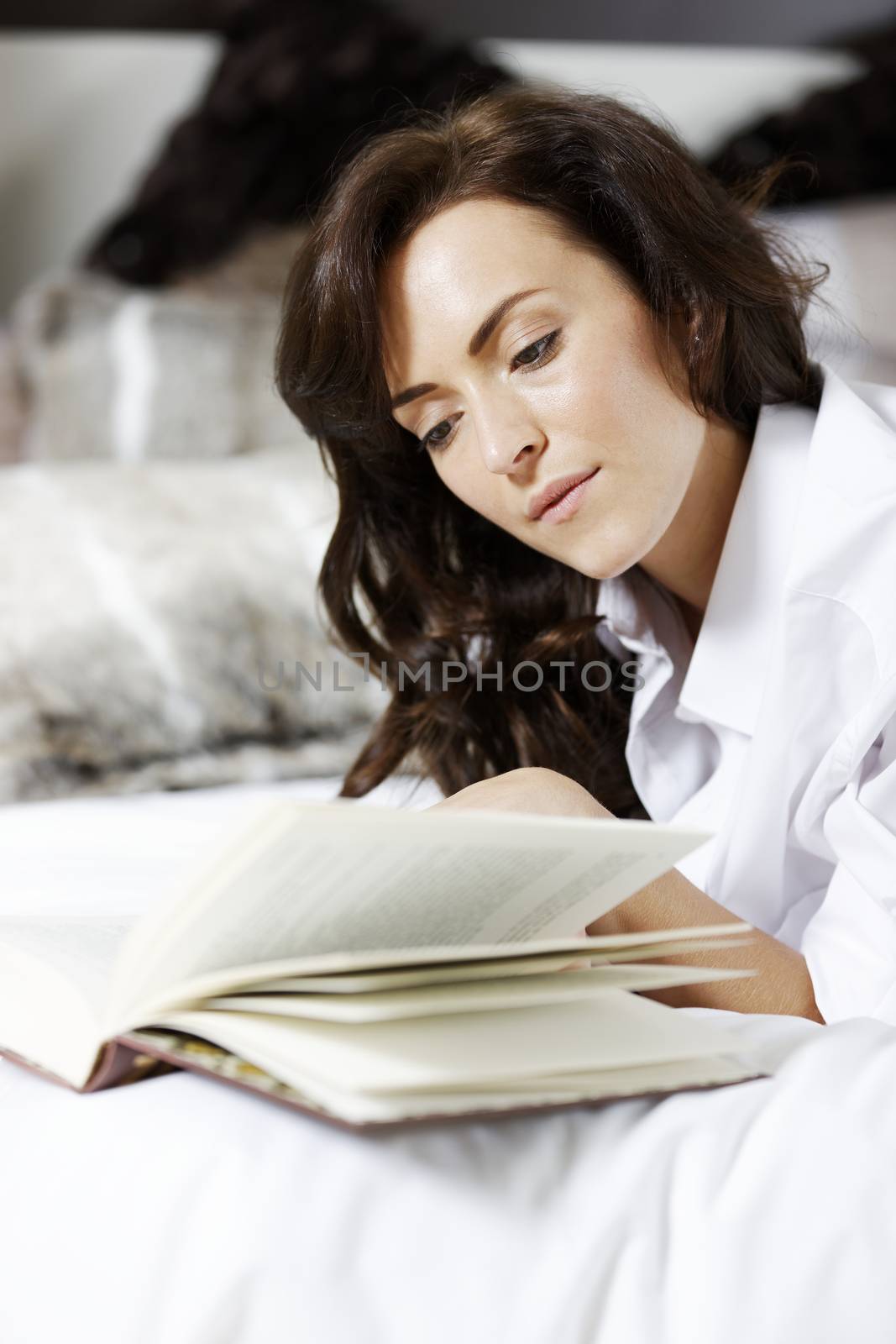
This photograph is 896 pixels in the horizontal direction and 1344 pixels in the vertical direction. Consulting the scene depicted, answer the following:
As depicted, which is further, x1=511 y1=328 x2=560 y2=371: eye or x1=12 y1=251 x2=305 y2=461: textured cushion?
x1=12 y1=251 x2=305 y2=461: textured cushion

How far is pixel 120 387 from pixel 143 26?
0.90 meters

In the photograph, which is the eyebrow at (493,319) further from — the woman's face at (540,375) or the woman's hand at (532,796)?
the woman's hand at (532,796)

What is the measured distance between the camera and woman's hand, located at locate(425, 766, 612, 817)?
0.85 metres

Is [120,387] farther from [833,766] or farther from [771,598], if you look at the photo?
[833,766]

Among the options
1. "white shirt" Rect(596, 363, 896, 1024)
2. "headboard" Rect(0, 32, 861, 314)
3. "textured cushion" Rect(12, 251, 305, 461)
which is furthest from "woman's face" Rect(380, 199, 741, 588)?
"headboard" Rect(0, 32, 861, 314)

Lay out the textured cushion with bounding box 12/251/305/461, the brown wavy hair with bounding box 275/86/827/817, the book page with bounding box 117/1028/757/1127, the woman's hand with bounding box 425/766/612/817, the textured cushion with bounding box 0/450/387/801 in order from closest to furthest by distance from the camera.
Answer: the book page with bounding box 117/1028/757/1127
the woman's hand with bounding box 425/766/612/817
the brown wavy hair with bounding box 275/86/827/817
the textured cushion with bounding box 0/450/387/801
the textured cushion with bounding box 12/251/305/461

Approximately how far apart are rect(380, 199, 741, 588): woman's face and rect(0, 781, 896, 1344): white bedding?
1.81ft

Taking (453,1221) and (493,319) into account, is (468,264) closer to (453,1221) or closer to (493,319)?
(493,319)

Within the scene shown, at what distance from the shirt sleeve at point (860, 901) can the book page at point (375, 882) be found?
0.36 meters

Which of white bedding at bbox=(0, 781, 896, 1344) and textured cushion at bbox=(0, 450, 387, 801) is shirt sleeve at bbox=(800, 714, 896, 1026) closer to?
white bedding at bbox=(0, 781, 896, 1344)

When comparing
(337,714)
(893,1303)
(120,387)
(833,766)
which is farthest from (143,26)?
(893,1303)

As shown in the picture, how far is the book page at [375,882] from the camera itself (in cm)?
52

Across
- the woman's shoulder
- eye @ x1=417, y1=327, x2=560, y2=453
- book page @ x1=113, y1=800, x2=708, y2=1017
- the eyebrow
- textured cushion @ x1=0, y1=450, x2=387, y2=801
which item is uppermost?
the eyebrow

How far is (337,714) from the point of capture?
158 centimetres
